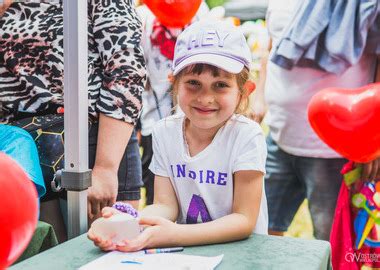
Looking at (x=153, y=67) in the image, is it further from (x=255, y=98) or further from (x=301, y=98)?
(x=301, y=98)

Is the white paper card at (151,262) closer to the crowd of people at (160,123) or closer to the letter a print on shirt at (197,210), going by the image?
the crowd of people at (160,123)

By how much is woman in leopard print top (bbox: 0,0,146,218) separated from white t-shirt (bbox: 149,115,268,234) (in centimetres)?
14

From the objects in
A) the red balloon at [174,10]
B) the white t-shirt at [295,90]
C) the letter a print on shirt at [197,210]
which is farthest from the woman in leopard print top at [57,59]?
the red balloon at [174,10]

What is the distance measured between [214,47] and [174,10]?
112 cm

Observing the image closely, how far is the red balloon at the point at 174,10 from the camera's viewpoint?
7.67 feet

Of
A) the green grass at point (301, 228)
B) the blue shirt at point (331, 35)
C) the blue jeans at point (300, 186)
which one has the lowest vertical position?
the green grass at point (301, 228)

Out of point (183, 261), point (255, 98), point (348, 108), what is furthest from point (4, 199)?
point (255, 98)

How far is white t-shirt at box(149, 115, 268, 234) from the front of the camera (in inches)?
51.9

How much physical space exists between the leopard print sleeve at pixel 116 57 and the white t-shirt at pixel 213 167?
0.15m

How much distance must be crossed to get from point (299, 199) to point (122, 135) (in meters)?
0.91

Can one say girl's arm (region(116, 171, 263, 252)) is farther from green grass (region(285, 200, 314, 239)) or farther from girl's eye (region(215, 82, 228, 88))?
green grass (region(285, 200, 314, 239))

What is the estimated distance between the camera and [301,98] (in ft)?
6.04

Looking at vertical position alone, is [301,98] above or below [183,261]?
above

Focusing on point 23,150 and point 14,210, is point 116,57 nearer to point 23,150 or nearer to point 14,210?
point 23,150
